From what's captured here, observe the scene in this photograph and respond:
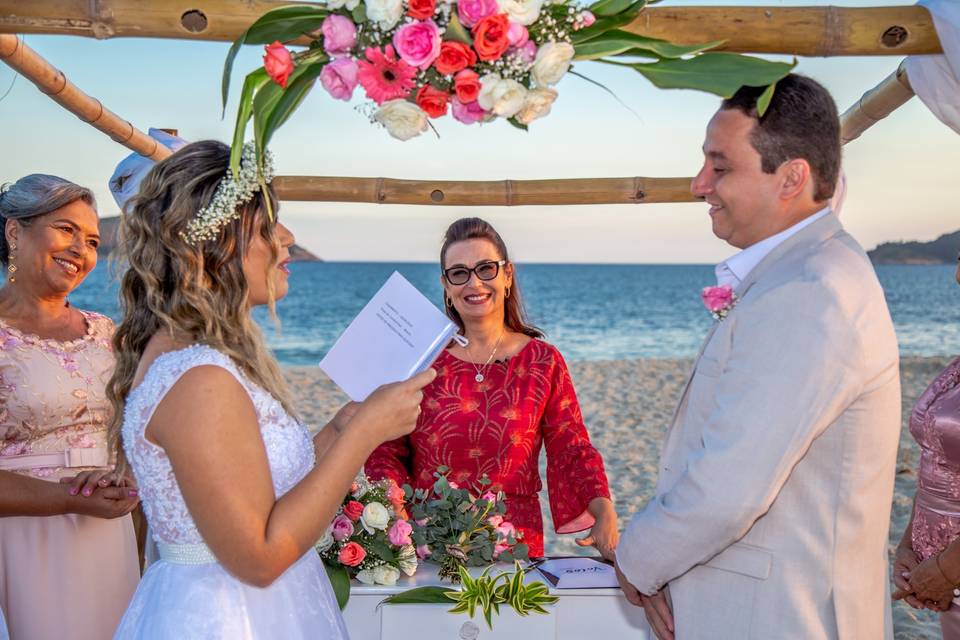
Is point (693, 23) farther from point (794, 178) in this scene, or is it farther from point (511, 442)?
point (511, 442)

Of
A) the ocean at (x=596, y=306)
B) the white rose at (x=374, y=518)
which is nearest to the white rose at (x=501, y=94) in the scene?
the white rose at (x=374, y=518)

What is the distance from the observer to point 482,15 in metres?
1.99

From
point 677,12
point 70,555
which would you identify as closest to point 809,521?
point 677,12

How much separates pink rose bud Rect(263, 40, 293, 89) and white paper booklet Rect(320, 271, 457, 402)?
2.40 feet

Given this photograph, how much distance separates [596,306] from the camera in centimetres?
4691

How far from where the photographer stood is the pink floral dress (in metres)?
3.31

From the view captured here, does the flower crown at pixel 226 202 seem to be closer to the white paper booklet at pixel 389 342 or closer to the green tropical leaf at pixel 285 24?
the green tropical leaf at pixel 285 24

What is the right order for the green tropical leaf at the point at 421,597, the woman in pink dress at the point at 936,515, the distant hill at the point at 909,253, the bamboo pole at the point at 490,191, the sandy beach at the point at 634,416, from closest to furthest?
1. the green tropical leaf at the point at 421,597
2. the woman in pink dress at the point at 936,515
3. the bamboo pole at the point at 490,191
4. the sandy beach at the point at 634,416
5. the distant hill at the point at 909,253

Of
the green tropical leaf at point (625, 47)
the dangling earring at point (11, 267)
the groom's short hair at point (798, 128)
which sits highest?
the green tropical leaf at point (625, 47)

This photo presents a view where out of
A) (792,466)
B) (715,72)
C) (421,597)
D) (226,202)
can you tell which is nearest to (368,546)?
(421,597)

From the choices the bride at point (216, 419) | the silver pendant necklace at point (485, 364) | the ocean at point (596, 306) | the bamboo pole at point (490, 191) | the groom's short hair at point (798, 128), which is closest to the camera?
the bride at point (216, 419)

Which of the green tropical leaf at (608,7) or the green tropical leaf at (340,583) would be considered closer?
the green tropical leaf at (608,7)

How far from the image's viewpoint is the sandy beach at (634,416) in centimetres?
755

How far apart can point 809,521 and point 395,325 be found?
1.20 m
